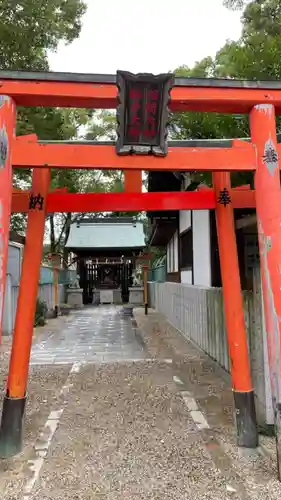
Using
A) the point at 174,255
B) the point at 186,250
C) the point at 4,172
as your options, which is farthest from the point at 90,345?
the point at 4,172

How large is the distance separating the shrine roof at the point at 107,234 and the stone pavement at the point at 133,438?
14232mm

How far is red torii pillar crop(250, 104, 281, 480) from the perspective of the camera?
3.29 m

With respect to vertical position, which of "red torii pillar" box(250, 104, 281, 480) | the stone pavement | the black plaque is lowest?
the stone pavement

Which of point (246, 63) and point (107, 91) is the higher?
point (246, 63)

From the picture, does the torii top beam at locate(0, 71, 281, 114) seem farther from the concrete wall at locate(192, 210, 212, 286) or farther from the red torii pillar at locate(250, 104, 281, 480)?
the concrete wall at locate(192, 210, 212, 286)

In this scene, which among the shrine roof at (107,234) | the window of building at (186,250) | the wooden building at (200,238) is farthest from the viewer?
the shrine roof at (107,234)

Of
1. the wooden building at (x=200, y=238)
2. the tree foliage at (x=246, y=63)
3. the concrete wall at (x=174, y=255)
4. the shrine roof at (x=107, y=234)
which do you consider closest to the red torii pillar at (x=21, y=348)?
the wooden building at (x=200, y=238)

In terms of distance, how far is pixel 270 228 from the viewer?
3.42m

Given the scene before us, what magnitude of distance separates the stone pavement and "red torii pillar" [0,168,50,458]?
21cm

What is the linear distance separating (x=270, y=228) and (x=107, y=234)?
19.8 meters

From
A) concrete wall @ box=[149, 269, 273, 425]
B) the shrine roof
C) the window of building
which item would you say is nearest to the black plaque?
concrete wall @ box=[149, 269, 273, 425]

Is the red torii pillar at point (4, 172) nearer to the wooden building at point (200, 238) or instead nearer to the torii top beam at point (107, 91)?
the torii top beam at point (107, 91)

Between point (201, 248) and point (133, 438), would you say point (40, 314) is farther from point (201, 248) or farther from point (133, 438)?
point (133, 438)

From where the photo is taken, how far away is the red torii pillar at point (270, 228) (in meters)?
3.29
